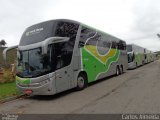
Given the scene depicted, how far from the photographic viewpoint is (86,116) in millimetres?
7141

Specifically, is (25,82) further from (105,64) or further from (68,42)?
(105,64)

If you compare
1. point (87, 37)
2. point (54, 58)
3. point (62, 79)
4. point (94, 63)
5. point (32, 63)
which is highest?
point (87, 37)

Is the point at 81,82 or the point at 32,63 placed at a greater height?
the point at 32,63

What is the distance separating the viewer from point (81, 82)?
13.1m

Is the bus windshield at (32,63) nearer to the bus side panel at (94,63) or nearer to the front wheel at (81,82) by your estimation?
the front wheel at (81,82)

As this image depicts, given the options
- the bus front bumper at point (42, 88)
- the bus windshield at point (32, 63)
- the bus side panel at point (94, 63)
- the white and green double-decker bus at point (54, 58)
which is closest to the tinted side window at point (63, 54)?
the white and green double-decker bus at point (54, 58)

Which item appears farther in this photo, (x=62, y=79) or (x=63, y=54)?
(x=63, y=54)

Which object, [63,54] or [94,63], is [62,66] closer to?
[63,54]

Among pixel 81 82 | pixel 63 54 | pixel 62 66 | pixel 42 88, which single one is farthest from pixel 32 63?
pixel 81 82

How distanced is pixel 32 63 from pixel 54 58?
1084 mm

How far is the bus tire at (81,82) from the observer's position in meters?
12.8

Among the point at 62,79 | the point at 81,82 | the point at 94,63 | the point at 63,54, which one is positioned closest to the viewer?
the point at 62,79

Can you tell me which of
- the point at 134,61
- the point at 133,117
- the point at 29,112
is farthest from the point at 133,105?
the point at 134,61

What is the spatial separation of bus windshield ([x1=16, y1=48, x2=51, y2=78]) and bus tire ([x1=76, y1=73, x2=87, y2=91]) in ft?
9.58
